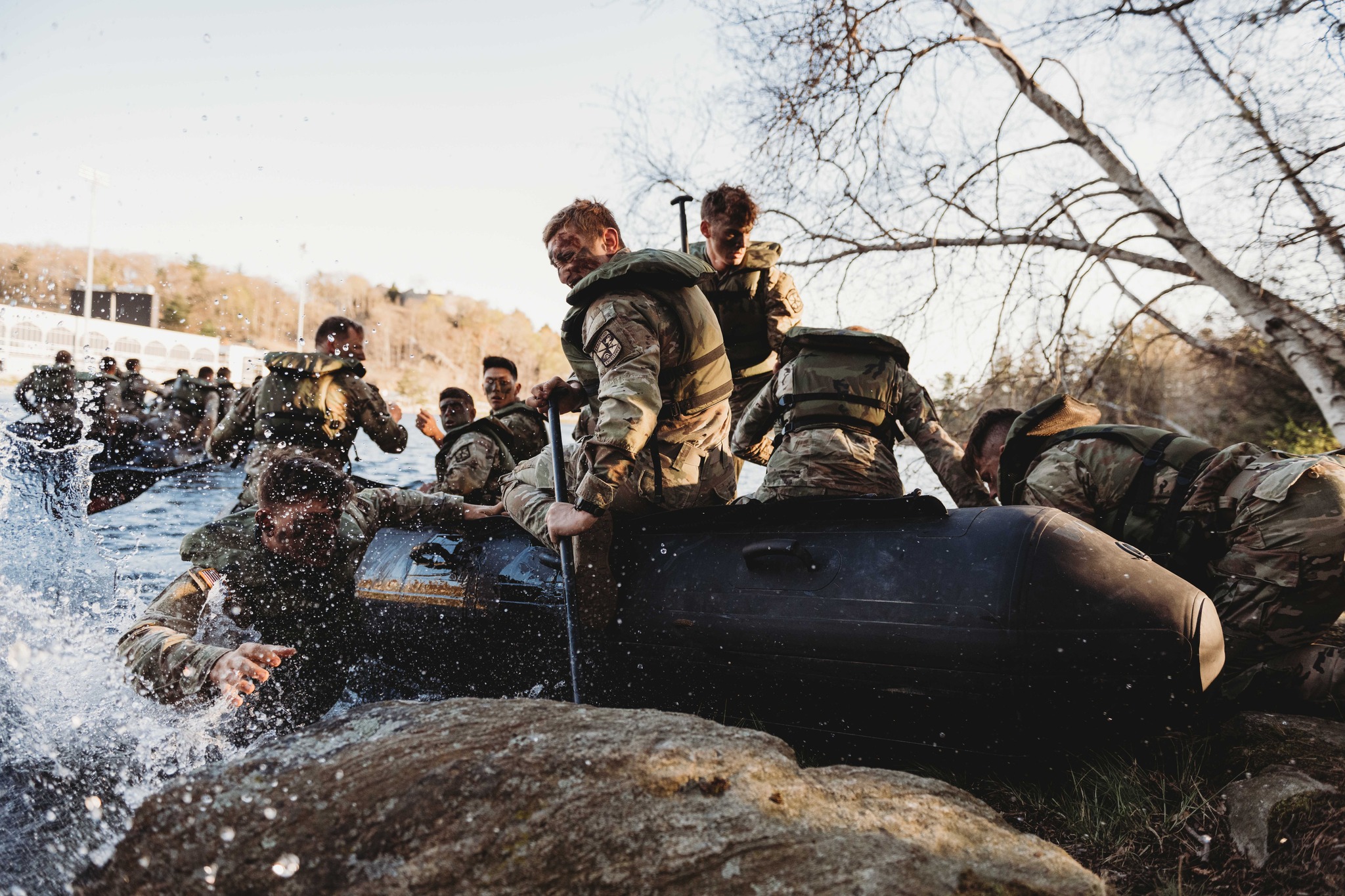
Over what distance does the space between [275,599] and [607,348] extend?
198 cm

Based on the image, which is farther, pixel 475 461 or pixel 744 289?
pixel 475 461

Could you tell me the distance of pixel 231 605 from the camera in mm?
3863

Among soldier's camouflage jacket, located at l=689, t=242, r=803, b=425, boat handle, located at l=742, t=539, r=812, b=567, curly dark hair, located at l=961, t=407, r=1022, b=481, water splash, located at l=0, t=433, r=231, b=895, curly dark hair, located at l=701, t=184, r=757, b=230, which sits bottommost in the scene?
water splash, located at l=0, t=433, r=231, b=895

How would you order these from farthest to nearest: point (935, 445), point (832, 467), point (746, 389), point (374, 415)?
1. point (374, 415)
2. point (746, 389)
3. point (935, 445)
4. point (832, 467)

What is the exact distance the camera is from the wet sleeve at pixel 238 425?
6.93 m

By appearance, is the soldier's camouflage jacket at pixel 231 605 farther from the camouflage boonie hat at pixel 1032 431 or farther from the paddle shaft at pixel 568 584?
the camouflage boonie hat at pixel 1032 431

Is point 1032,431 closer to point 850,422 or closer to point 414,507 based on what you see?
point 850,422

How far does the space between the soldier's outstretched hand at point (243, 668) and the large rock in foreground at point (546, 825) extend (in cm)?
72

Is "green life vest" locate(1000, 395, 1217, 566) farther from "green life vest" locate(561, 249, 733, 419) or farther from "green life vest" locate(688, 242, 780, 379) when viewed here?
"green life vest" locate(688, 242, 780, 379)

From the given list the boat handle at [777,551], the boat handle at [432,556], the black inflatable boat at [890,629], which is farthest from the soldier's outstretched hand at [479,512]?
the boat handle at [777,551]

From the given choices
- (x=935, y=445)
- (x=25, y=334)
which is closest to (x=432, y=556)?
(x=935, y=445)

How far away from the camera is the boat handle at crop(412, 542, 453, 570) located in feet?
14.8

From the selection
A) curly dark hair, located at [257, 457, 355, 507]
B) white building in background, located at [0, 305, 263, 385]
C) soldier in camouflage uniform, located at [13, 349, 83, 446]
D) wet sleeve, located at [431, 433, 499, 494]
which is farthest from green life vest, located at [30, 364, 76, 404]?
curly dark hair, located at [257, 457, 355, 507]

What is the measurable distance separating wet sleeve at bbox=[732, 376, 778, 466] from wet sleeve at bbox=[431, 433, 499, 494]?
2.08 meters
